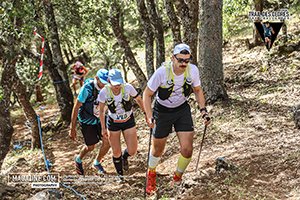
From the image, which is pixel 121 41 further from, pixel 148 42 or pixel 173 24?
pixel 173 24

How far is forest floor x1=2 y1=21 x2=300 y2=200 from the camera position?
656 centimetres

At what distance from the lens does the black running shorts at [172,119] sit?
260 inches

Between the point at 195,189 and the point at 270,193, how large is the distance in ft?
3.73

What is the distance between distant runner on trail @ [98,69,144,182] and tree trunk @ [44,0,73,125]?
7.92 metres

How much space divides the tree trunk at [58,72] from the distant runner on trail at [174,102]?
29.9 feet

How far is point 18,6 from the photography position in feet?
27.9

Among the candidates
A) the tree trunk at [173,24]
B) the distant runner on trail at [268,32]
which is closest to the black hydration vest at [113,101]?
the tree trunk at [173,24]

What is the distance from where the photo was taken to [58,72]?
15594 mm

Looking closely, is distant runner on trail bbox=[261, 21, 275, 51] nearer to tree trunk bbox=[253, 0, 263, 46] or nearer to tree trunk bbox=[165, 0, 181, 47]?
tree trunk bbox=[253, 0, 263, 46]

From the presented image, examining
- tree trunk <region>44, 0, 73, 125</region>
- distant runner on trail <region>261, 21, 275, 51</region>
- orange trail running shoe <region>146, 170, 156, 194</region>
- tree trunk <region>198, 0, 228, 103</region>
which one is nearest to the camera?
orange trail running shoe <region>146, 170, 156, 194</region>
